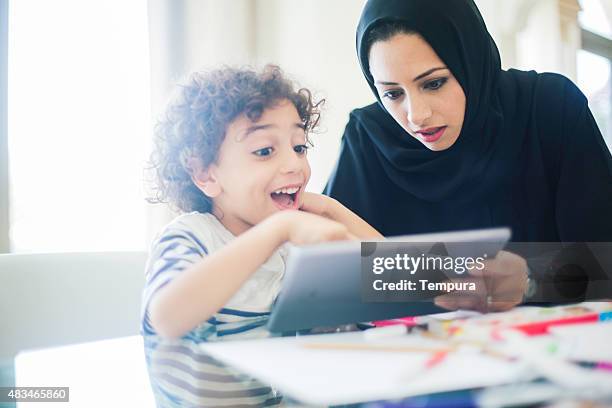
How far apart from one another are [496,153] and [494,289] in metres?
0.34

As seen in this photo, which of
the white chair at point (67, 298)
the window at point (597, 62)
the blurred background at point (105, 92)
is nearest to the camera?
the white chair at point (67, 298)

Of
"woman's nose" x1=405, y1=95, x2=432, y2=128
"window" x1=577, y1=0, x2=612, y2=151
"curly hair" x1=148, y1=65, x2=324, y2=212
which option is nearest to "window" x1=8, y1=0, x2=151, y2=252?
"curly hair" x1=148, y1=65, x2=324, y2=212

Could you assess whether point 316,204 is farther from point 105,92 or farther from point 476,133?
point 105,92

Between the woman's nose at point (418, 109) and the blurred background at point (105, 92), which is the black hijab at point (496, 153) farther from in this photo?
the blurred background at point (105, 92)

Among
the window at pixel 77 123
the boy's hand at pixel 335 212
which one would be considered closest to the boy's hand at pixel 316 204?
the boy's hand at pixel 335 212

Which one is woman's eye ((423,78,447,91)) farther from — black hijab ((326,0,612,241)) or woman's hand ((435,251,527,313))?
woman's hand ((435,251,527,313))

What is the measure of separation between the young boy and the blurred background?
0.85m

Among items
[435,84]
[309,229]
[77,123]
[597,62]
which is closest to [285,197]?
[309,229]

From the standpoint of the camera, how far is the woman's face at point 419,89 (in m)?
0.88

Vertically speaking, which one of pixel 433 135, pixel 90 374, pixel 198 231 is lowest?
pixel 90 374

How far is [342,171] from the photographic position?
110 cm

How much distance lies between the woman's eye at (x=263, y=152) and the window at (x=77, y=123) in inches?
46.3

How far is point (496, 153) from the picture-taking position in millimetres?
940

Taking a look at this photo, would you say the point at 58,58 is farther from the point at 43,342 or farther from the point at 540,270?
the point at 540,270
